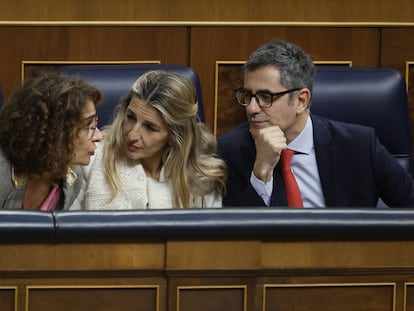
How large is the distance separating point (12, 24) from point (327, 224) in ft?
2.70

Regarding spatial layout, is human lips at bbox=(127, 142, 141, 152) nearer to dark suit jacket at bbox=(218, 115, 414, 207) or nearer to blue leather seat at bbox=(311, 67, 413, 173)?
dark suit jacket at bbox=(218, 115, 414, 207)

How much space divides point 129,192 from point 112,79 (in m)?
Answer: 0.20

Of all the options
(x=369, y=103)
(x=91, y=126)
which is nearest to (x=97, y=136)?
(x=91, y=126)

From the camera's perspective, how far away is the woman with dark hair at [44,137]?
1.27m

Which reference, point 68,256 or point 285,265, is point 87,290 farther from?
point 285,265

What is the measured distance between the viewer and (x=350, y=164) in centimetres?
144

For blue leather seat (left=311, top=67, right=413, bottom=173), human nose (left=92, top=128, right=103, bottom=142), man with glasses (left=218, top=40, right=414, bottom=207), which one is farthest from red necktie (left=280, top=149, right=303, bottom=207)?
human nose (left=92, top=128, right=103, bottom=142)

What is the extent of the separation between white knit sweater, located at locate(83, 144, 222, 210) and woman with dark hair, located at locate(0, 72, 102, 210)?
4cm

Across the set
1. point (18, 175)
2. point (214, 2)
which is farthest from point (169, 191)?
point (214, 2)

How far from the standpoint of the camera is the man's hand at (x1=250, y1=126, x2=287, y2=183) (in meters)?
1.37

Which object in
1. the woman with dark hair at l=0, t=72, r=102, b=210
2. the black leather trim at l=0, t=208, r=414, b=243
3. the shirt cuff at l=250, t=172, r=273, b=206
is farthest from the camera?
the shirt cuff at l=250, t=172, r=273, b=206

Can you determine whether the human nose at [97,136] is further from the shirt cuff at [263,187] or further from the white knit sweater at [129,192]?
the shirt cuff at [263,187]

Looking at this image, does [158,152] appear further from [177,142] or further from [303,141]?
[303,141]

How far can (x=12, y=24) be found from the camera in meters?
1.72
